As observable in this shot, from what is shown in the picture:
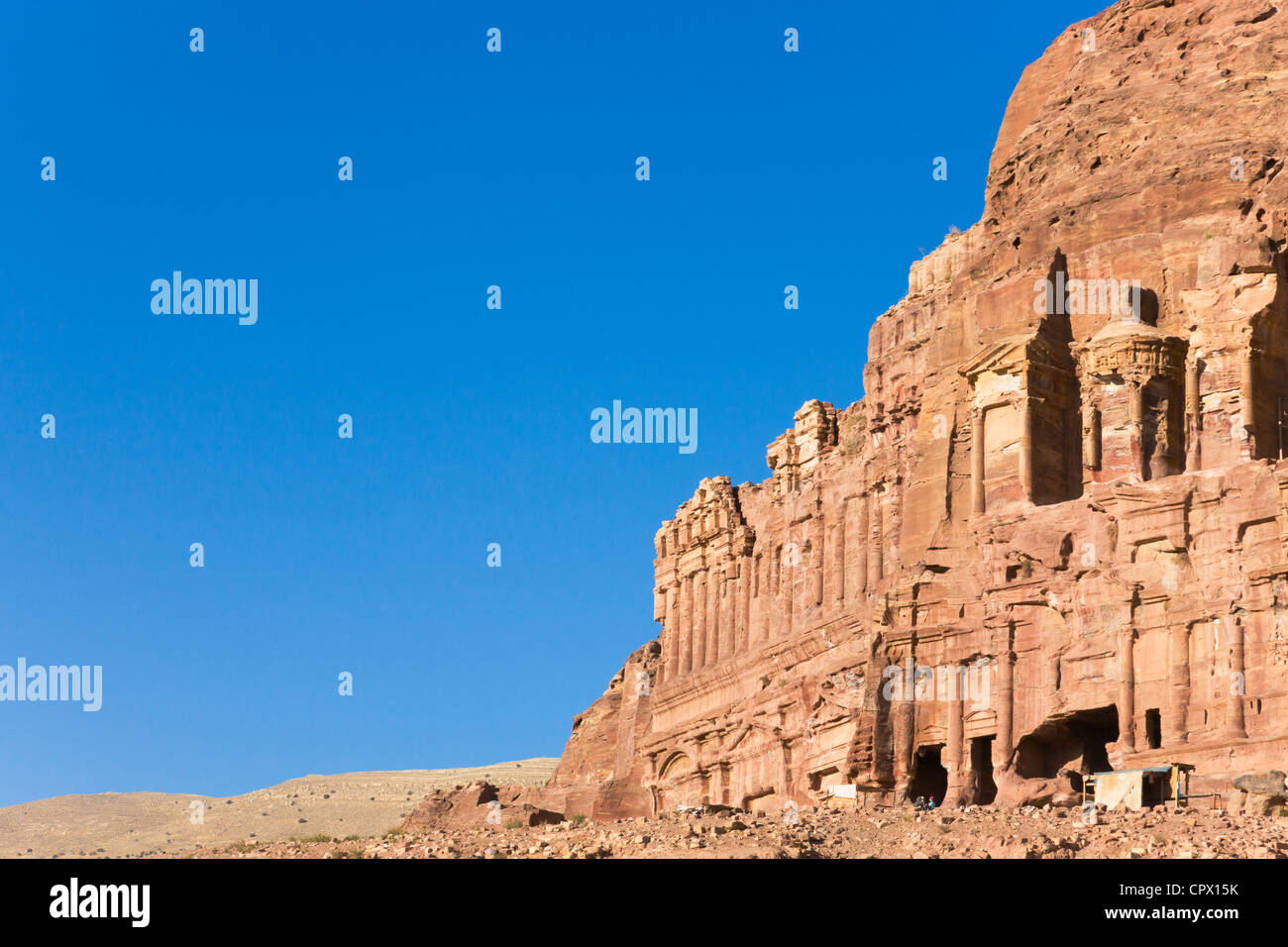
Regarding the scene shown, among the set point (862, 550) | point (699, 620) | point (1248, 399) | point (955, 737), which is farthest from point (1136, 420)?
point (699, 620)

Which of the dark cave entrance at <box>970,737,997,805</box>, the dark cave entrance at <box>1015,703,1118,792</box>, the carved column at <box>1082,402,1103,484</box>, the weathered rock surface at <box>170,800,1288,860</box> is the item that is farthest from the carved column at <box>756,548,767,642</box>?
the weathered rock surface at <box>170,800,1288,860</box>

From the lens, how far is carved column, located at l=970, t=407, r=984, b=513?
6088cm

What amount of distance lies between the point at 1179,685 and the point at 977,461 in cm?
1132

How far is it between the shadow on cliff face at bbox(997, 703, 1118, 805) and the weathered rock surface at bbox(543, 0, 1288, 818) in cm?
9

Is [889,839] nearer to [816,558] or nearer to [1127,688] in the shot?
[1127,688]

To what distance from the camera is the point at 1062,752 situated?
56.0 metres

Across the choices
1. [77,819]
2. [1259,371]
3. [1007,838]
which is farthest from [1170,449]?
[77,819]

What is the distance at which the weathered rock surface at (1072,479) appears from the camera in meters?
53.1

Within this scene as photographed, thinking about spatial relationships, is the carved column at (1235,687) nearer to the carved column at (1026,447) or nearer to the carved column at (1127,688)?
the carved column at (1127,688)

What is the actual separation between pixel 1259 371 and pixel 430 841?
29.0m

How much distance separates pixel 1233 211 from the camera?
6088 cm

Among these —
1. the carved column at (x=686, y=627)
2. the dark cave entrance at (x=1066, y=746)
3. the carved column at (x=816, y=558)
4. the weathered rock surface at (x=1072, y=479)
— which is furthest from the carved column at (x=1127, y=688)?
the carved column at (x=686, y=627)

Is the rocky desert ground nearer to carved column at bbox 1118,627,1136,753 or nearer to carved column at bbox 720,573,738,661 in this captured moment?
carved column at bbox 1118,627,1136,753

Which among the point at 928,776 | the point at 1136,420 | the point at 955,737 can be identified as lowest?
the point at 928,776
